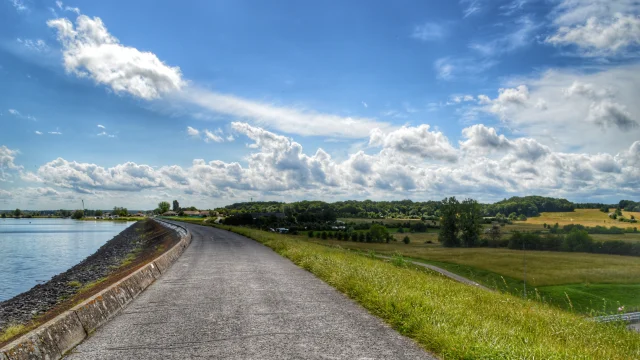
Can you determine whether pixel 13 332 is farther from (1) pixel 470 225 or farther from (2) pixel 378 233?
(1) pixel 470 225

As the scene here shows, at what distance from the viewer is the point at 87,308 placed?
24.8 ft

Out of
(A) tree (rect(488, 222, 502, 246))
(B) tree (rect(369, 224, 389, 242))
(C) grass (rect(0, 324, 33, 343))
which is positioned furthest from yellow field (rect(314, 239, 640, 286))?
(C) grass (rect(0, 324, 33, 343))

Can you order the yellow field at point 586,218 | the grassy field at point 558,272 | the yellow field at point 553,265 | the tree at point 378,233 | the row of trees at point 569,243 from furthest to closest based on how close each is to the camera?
the yellow field at point 586,218 → the tree at point 378,233 → the row of trees at point 569,243 → the yellow field at point 553,265 → the grassy field at point 558,272

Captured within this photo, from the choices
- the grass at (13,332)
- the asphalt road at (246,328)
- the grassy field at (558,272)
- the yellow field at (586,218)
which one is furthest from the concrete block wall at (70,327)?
the yellow field at (586,218)

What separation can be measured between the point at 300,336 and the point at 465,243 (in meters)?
161

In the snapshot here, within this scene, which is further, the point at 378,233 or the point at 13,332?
the point at 378,233

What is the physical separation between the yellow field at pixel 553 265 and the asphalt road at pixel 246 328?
78873 mm

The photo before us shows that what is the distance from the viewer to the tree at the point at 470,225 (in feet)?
518

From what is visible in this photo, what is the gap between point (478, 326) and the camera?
6797 mm

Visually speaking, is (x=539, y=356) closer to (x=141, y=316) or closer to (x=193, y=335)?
(x=193, y=335)

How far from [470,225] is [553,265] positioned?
48131 millimetres

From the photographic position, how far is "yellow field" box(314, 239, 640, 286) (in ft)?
312

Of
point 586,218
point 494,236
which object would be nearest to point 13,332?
point 494,236

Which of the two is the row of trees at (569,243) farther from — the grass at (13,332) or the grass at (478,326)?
the grass at (13,332)
